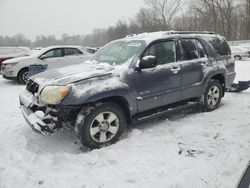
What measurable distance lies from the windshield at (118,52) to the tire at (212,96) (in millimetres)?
1948

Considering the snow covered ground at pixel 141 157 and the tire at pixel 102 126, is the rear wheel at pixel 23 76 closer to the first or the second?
the snow covered ground at pixel 141 157

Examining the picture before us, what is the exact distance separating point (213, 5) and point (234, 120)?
53.7m

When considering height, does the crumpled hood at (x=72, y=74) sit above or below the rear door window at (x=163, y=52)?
below

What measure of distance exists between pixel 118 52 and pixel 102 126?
5.23 feet

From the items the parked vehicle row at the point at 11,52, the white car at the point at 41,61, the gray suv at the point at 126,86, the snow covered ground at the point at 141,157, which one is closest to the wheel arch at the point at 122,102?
the gray suv at the point at 126,86

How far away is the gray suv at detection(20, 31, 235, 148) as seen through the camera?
169 inches

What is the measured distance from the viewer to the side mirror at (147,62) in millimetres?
4812

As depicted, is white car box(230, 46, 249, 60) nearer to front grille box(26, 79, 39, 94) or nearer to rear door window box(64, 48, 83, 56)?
rear door window box(64, 48, 83, 56)

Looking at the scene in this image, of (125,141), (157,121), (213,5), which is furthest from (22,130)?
(213,5)

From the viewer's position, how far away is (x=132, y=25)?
2515 inches

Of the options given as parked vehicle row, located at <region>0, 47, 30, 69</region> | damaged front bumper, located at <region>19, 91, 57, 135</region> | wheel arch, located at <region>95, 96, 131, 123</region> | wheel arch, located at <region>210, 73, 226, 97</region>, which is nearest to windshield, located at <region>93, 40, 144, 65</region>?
wheel arch, located at <region>95, 96, 131, 123</region>

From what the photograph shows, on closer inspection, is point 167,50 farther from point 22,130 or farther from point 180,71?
point 22,130

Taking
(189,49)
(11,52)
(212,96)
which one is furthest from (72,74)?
(11,52)

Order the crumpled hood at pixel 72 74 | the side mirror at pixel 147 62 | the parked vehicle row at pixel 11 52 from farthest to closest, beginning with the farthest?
the parked vehicle row at pixel 11 52 < the side mirror at pixel 147 62 < the crumpled hood at pixel 72 74
